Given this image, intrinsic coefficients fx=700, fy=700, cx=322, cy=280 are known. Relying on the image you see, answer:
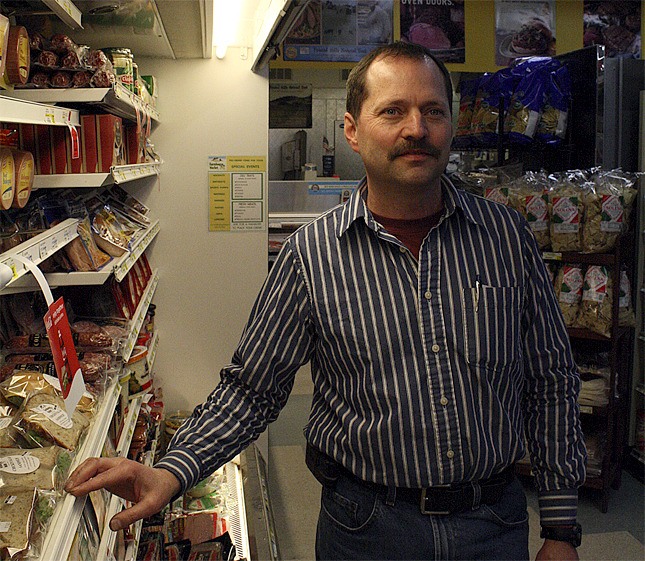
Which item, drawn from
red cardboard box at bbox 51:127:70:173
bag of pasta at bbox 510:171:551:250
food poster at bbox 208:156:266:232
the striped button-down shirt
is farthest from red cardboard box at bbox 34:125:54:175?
bag of pasta at bbox 510:171:551:250

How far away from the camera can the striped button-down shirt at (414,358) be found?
1.50 metres

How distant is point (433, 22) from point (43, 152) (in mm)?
4326

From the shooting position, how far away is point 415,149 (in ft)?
4.91

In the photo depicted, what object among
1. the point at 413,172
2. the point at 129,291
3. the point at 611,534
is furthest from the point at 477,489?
the point at 611,534

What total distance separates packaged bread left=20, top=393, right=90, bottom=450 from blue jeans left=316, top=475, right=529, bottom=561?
609 millimetres

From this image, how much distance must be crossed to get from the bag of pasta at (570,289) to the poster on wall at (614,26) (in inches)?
127

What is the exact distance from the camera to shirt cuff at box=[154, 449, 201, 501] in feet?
4.83

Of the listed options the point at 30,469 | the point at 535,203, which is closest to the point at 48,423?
the point at 30,469

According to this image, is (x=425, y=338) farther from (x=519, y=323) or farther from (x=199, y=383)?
(x=199, y=383)

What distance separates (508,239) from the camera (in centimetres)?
164

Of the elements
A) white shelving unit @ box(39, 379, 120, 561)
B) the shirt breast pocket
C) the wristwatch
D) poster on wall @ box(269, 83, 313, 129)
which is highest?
poster on wall @ box(269, 83, 313, 129)

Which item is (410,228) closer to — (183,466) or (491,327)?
(491,327)

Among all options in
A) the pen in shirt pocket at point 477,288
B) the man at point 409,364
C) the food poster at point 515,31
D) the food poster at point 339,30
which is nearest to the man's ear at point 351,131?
the man at point 409,364

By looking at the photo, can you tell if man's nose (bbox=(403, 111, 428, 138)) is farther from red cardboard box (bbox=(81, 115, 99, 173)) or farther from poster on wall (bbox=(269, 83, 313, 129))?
poster on wall (bbox=(269, 83, 313, 129))
